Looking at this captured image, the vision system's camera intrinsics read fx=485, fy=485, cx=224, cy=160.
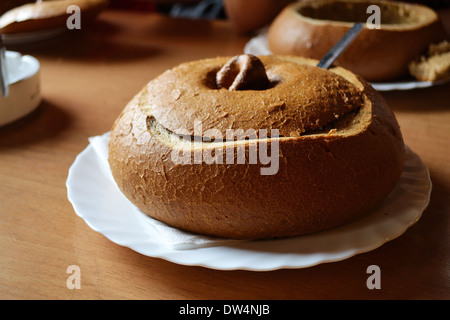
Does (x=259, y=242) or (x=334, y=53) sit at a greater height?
(x=334, y=53)

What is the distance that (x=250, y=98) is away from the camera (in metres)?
0.56

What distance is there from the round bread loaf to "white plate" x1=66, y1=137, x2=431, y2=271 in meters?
0.02

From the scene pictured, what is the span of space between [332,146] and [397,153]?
11 centimetres

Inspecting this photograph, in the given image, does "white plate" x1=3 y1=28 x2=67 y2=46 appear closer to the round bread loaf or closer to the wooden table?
the wooden table

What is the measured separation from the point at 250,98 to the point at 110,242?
242mm

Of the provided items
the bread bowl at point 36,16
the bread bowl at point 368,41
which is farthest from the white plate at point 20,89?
the bread bowl at point 368,41

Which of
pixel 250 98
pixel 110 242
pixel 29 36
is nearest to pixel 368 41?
pixel 250 98

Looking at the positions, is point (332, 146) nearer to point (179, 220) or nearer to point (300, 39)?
point (179, 220)

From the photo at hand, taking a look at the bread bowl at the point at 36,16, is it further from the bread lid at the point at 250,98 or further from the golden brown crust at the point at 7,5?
the bread lid at the point at 250,98

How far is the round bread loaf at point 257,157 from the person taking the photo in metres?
0.51

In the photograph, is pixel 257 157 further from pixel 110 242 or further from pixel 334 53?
pixel 334 53

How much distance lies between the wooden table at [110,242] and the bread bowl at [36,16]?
0.12m

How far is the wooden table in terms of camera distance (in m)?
0.51

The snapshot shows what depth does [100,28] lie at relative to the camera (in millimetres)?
1472
